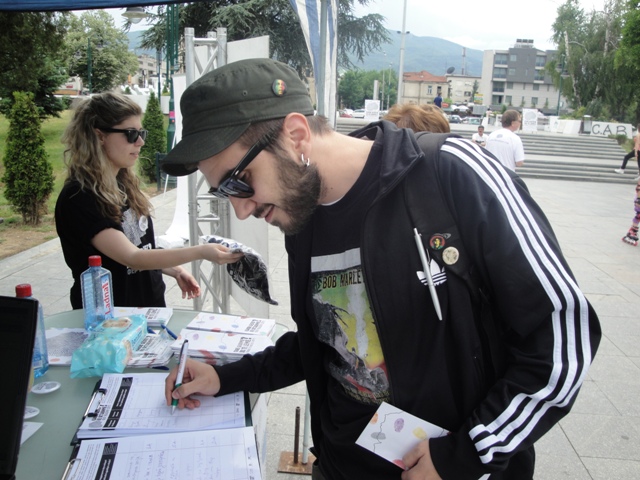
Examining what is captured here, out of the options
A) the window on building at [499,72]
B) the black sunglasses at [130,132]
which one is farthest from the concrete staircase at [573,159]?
the window on building at [499,72]

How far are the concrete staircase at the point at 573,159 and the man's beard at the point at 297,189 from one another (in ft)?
52.5

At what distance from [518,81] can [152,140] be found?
9962cm

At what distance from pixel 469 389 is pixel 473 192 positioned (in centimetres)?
41

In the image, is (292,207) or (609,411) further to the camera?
(609,411)

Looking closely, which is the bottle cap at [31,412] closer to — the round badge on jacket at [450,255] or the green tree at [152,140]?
the round badge on jacket at [450,255]

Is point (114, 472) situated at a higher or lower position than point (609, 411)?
higher

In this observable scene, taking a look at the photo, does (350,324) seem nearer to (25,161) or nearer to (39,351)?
(39,351)

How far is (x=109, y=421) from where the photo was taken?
4.37ft

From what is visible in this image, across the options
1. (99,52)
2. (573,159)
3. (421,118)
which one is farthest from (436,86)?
(421,118)

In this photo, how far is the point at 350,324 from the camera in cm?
117

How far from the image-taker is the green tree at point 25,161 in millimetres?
7695

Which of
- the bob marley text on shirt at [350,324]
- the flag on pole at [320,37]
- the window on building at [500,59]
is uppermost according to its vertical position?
the window on building at [500,59]

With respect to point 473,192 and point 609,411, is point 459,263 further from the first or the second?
point 609,411

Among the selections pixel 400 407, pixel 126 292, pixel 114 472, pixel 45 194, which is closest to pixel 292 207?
pixel 400 407
